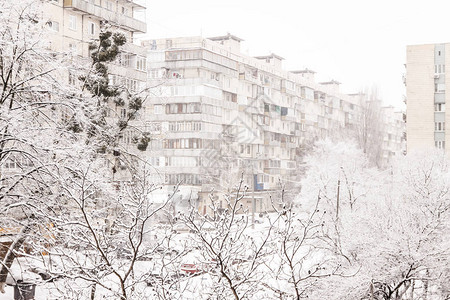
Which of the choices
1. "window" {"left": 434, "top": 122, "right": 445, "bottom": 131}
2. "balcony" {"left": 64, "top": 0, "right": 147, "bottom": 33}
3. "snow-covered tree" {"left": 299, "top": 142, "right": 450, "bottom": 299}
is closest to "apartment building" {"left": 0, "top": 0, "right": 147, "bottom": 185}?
"balcony" {"left": 64, "top": 0, "right": 147, "bottom": 33}

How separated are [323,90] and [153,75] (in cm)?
4145

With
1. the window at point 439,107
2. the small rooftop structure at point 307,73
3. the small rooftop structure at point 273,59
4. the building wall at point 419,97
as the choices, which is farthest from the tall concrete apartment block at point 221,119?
the small rooftop structure at point 307,73

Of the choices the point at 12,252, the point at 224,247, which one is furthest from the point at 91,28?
the point at 224,247

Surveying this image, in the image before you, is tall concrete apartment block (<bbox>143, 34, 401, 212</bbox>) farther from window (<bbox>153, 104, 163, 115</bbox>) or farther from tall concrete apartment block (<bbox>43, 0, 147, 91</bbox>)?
tall concrete apartment block (<bbox>43, 0, 147, 91</bbox>)

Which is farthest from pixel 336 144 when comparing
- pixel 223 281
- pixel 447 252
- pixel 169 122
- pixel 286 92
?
pixel 223 281

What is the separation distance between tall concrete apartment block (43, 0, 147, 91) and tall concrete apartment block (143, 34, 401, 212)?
3.81 m

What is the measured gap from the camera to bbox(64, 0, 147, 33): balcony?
4416 centimetres

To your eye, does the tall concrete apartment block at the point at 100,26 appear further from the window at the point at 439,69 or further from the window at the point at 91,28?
the window at the point at 439,69

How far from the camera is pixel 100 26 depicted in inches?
1772

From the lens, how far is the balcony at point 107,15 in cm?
4416

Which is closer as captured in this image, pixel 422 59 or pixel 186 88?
pixel 422 59

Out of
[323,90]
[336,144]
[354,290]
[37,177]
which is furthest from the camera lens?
[323,90]

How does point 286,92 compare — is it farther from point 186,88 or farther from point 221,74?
point 186,88

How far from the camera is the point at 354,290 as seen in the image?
22453mm
